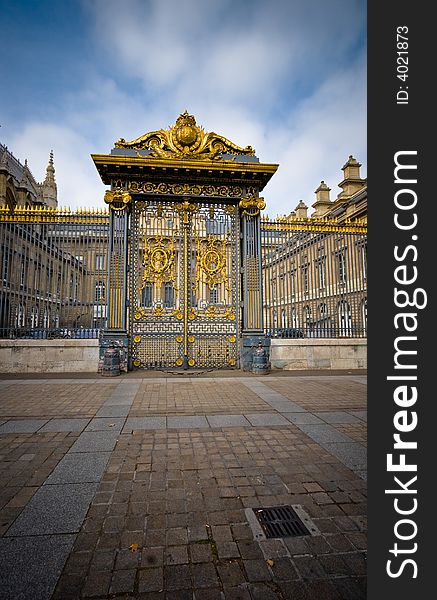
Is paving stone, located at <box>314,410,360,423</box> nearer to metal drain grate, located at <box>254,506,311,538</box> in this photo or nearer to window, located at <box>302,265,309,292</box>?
metal drain grate, located at <box>254,506,311,538</box>

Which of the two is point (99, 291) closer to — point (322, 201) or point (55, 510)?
point (55, 510)

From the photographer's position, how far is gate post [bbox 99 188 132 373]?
389 inches

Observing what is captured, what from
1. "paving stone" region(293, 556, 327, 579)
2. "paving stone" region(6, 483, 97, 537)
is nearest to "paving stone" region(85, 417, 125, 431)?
"paving stone" region(6, 483, 97, 537)

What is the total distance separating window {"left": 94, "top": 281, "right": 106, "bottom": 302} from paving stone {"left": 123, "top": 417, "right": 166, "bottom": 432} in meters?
6.45

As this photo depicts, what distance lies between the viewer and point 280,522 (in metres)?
2.35

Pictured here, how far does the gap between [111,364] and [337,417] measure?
6543 millimetres

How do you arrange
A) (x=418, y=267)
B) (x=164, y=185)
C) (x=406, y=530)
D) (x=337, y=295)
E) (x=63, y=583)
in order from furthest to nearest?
(x=337, y=295), (x=164, y=185), (x=63, y=583), (x=418, y=267), (x=406, y=530)

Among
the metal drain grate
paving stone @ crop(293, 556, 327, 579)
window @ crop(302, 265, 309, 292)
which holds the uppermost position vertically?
window @ crop(302, 265, 309, 292)

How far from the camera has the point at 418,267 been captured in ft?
5.38

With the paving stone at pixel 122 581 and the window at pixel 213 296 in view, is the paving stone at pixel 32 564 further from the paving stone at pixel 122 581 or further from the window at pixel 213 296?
the window at pixel 213 296

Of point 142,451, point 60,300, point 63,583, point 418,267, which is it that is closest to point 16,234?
point 60,300

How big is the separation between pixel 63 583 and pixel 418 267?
2574 millimetres

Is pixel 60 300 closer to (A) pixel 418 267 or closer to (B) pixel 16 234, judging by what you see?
(B) pixel 16 234

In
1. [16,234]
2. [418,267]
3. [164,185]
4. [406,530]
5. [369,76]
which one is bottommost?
[406,530]
